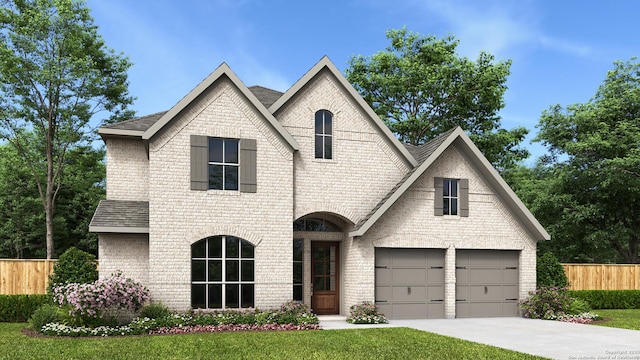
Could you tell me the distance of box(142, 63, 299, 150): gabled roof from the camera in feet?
55.1

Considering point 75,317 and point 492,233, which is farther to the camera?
point 492,233

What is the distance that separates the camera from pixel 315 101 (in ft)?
63.3

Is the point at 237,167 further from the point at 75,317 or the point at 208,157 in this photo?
the point at 75,317

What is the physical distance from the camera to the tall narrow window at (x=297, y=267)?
63.3ft

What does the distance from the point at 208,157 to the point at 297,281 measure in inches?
207

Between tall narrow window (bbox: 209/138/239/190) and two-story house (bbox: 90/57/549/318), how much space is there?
0.04m

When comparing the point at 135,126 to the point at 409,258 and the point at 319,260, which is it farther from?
the point at 409,258

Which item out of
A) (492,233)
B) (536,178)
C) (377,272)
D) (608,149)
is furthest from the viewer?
(536,178)

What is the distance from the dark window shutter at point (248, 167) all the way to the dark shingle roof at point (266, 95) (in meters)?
2.20

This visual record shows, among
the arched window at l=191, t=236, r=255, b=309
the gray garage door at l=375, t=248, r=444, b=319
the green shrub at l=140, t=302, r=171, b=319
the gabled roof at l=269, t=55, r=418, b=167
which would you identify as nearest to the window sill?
the arched window at l=191, t=236, r=255, b=309

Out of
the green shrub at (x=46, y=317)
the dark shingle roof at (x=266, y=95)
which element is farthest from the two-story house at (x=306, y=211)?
the green shrub at (x=46, y=317)

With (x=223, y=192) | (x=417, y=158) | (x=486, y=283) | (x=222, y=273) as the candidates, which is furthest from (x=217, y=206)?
(x=486, y=283)

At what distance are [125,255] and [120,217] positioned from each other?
3.80ft

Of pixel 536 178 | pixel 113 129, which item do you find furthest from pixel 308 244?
pixel 536 178
